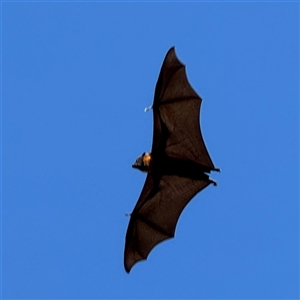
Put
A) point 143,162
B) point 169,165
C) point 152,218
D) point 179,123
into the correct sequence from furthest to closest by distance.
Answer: point 152,218
point 169,165
point 179,123
point 143,162

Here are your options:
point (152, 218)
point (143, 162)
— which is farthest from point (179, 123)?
point (152, 218)

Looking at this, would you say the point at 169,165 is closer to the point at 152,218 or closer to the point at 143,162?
the point at 143,162

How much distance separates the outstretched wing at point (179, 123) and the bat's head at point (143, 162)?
0.21 meters

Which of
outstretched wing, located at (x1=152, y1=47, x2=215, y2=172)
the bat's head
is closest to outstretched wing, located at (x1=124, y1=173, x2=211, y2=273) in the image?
the bat's head

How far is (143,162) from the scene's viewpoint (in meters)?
27.2

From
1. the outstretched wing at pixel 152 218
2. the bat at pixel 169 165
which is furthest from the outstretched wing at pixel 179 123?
the outstretched wing at pixel 152 218

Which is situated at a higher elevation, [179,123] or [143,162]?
[179,123]

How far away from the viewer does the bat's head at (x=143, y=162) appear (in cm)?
2716

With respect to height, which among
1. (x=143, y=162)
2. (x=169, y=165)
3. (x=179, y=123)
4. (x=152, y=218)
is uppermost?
(x=179, y=123)

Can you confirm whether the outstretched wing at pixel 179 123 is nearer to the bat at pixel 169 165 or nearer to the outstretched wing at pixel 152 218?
the bat at pixel 169 165

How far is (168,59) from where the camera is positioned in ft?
86.4

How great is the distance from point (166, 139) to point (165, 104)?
32.5 inches

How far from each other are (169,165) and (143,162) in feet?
2.47

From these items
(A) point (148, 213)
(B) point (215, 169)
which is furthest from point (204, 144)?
(A) point (148, 213)
